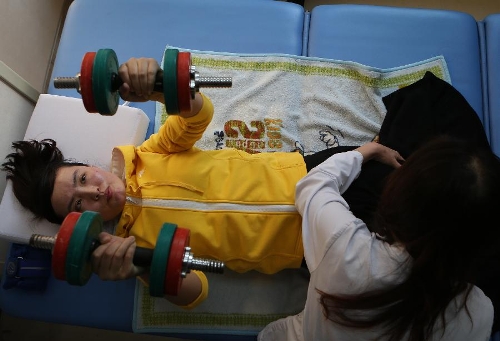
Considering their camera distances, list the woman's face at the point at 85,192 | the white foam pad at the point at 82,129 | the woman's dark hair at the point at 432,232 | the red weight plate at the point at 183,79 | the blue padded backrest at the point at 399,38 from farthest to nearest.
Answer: the blue padded backrest at the point at 399,38
the white foam pad at the point at 82,129
the woman's face at the point at 85,192
the red weight plate at the point at 183,79
the woman's dark hair at the point at 432,232

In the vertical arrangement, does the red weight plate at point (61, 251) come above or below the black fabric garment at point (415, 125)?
below

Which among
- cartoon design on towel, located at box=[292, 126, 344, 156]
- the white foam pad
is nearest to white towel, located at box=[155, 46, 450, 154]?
cartoon design on towel, located at box=[292, 126, 344, 156]

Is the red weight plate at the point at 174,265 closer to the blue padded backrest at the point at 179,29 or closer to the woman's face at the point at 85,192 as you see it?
the woman's face at the point at 85,192

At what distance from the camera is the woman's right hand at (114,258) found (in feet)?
2.40

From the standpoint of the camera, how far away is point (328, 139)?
4.08 feet

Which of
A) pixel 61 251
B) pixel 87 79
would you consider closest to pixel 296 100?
pixel 87 79

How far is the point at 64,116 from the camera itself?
1191 millimetres

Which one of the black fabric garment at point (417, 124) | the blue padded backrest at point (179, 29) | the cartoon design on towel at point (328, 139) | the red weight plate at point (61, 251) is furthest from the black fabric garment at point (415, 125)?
the red weight plate at point (61, 251)

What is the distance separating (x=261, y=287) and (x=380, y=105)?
635 millimetres

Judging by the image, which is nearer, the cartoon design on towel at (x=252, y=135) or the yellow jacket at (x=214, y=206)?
the yellow jacket at (x=214, y=206)

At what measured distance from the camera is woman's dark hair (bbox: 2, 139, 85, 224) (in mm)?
1010

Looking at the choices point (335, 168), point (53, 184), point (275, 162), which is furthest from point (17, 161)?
point (335, 168)

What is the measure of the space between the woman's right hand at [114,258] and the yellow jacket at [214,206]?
0.25 metres

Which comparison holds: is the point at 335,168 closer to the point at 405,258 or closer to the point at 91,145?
the point at 405,258
